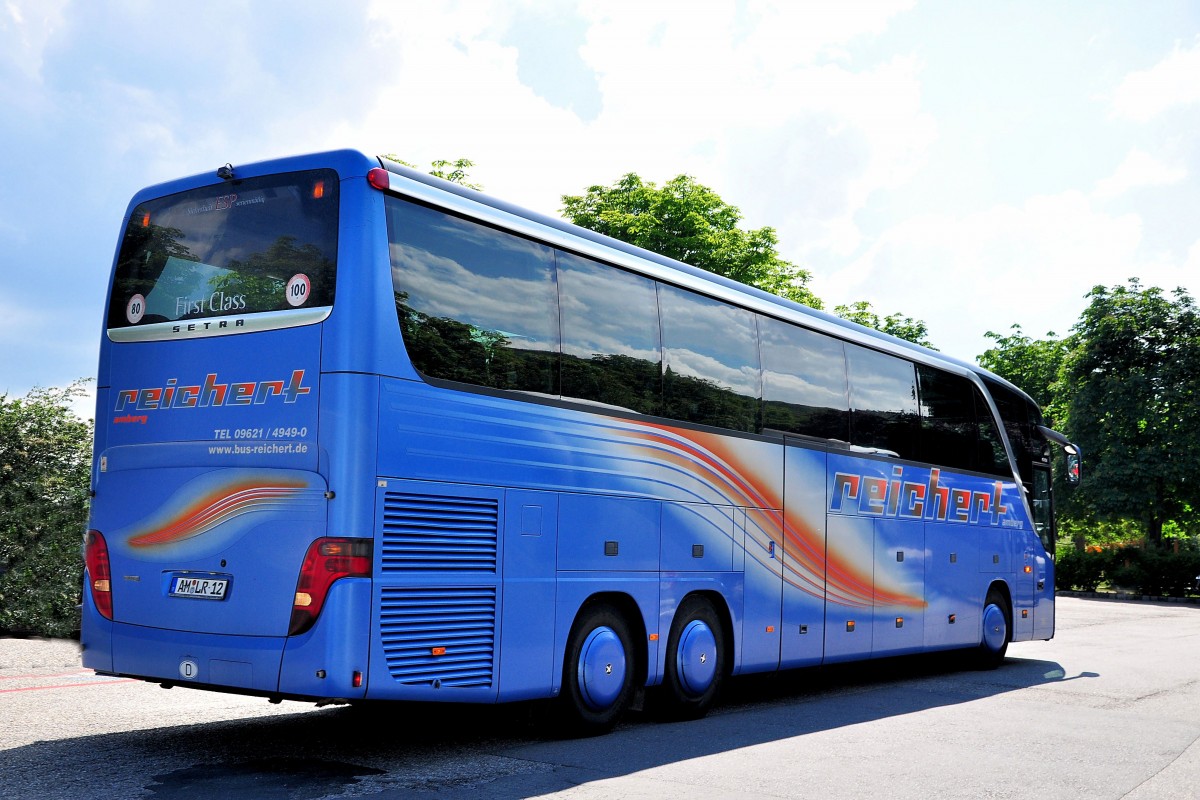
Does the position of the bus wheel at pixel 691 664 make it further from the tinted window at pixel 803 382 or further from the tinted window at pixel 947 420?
the tinted window at pixel 947 420

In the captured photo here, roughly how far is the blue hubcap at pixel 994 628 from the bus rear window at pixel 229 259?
453 inches

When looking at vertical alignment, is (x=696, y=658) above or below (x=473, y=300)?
below

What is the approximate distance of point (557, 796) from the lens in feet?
23.0

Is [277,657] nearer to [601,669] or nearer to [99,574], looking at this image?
[99,574]

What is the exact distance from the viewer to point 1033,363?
59.5 m

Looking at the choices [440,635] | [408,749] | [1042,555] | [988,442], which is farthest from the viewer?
[1042,555]

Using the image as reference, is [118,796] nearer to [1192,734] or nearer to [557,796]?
[557,796]

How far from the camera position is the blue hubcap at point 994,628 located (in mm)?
16172

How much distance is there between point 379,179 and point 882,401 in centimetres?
766

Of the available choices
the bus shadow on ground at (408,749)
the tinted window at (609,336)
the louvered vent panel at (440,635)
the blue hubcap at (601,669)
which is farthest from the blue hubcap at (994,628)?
the louvered vent panel at (440,635)

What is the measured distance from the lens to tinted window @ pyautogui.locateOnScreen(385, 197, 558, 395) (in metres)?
7.88

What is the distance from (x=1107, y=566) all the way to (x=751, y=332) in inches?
1508

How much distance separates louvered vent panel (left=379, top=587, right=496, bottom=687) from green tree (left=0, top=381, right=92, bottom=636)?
8.62 m

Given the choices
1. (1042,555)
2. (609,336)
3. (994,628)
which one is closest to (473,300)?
(609,336)
